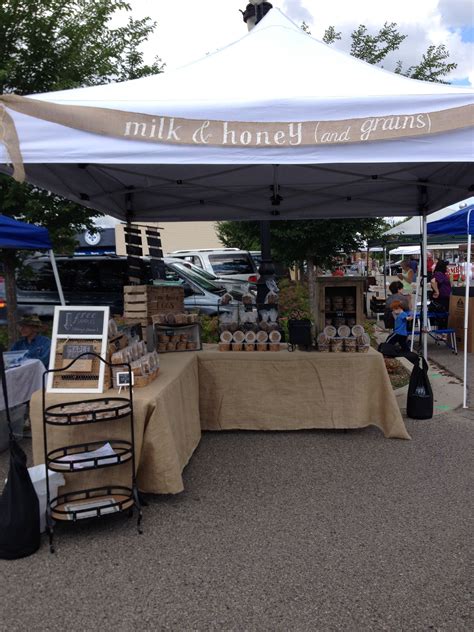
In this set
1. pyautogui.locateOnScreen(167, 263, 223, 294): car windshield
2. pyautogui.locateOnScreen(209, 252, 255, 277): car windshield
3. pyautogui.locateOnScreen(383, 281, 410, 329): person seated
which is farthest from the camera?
pyautogui.locateOnScreen(209, 252, 255, 277): car windshield

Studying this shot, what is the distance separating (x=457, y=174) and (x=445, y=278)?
5.83 m

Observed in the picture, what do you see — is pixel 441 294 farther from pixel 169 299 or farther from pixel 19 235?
pixel 19 235

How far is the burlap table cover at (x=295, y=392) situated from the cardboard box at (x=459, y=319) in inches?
213

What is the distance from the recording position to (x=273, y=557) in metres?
3.20

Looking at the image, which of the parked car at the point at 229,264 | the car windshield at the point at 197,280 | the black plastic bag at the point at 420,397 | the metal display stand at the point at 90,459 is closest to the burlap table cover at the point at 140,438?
the metal display stand at the point at 90,459

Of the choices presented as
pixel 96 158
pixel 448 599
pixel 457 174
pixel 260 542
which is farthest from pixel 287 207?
pixel 448 599

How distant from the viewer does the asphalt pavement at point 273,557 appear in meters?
2.68

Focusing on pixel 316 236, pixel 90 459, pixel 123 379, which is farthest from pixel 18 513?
pixel 316 236

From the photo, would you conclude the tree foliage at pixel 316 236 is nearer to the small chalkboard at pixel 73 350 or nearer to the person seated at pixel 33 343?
the person seated at pixel 33 343

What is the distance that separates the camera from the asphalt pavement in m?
2.68

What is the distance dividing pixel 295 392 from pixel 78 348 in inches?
91.5

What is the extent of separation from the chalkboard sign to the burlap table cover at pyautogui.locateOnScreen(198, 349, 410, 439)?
1635 millimetres

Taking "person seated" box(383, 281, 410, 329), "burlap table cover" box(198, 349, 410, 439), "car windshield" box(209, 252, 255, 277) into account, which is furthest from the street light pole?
"car windshield" box(209, 252, 255, 277)

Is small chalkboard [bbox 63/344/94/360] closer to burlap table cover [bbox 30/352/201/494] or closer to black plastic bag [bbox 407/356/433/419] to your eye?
burlap table cover [bbox 30/352/201/494]
